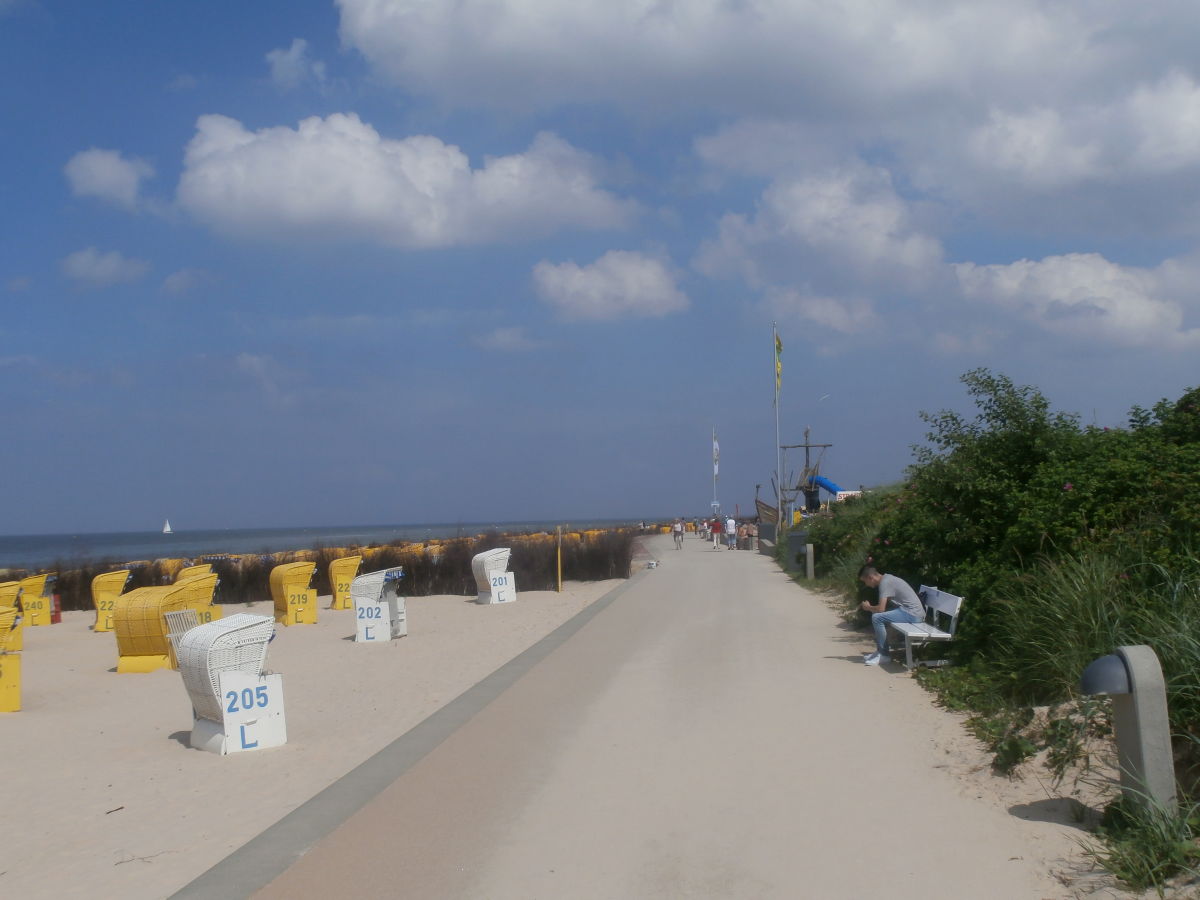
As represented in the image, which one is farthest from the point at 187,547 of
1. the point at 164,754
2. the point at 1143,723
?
the point at 1143,723

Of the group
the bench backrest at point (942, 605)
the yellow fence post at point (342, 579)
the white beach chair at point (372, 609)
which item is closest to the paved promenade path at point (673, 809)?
the bench backrest at point (942, 605)

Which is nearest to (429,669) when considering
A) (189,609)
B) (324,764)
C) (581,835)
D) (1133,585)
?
(189,609)

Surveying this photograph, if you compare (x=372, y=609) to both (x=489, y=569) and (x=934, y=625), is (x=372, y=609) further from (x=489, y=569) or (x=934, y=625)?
(x=934, y=625)

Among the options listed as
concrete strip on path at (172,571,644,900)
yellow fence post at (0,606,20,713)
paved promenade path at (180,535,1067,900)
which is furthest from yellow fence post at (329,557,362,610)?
paved promenade path at (180,535,1067,900)

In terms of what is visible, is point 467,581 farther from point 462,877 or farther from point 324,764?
point 462,877

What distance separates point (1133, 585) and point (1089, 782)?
2036 millimetres

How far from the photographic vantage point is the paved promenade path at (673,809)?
5047 millimetres

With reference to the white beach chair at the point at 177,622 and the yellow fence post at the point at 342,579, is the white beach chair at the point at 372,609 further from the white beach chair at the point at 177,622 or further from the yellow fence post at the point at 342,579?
the yellow fence post at the point at 342,579

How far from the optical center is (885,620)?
11320mm

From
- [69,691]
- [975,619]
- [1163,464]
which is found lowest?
[69,691]

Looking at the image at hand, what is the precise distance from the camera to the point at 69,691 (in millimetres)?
12500

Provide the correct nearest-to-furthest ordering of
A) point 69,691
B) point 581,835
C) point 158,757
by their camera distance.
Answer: point 581,835 < point 158,757 < point 69,691

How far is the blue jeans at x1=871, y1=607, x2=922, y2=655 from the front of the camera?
11.1 meters

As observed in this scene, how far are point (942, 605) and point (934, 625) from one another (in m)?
0.89
